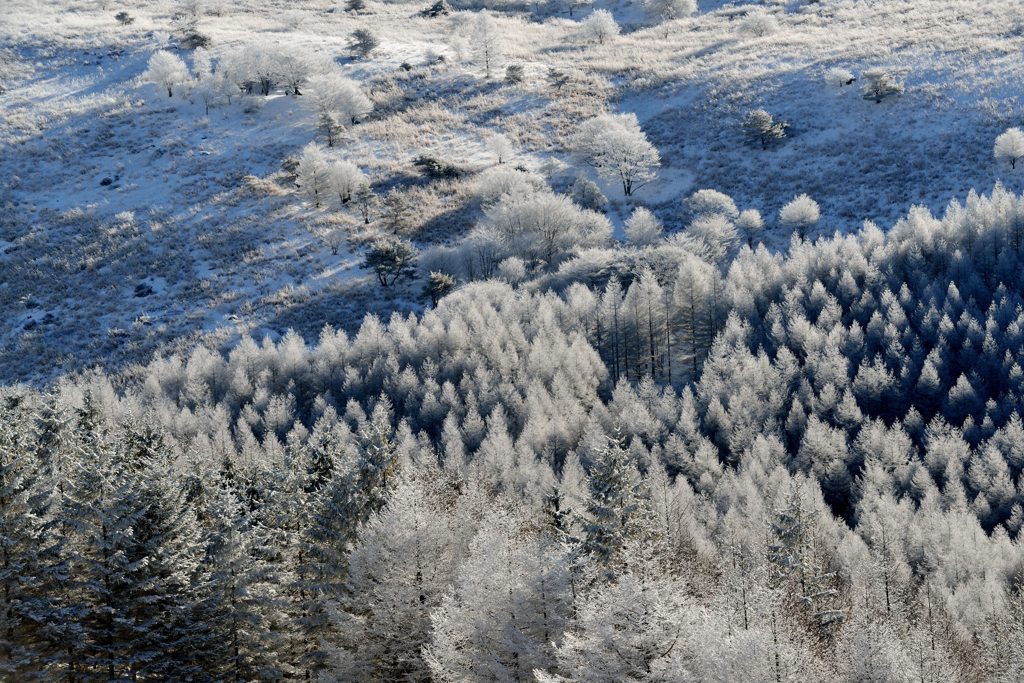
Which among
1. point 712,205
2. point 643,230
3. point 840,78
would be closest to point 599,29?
point 840,78

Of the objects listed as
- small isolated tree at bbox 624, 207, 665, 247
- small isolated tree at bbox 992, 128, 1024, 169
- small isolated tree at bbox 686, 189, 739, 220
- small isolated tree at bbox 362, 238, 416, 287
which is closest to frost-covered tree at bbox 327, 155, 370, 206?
small isolated tree at bbox 362, 238, 416, 287

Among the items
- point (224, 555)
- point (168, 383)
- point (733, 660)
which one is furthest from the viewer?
point (168, 383)

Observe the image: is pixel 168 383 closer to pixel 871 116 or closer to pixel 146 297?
pixel 146 297

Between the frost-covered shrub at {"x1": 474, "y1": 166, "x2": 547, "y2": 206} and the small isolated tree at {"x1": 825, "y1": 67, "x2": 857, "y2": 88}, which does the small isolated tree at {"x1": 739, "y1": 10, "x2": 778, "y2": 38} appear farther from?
the frost-covered shrub at {"x1": 474, "y1": 166, "x2": 547, "y2": 206}

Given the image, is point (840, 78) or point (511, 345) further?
point (840, 78)

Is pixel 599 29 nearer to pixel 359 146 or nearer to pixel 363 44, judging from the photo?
pixel 363 44

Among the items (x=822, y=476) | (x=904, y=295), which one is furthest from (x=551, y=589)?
(x=904, y=295)

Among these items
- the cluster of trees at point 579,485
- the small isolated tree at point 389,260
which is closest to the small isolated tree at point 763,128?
the cluster of trees at point 579,485
